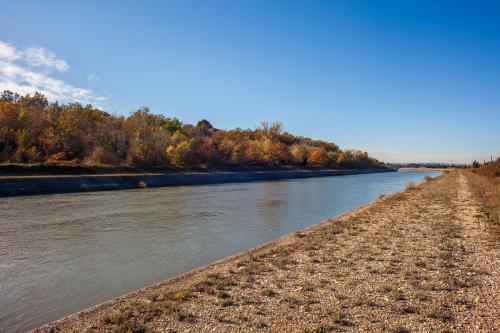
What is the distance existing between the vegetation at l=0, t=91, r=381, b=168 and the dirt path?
44238 millimetres

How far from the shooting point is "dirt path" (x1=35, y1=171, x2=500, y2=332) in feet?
20.6

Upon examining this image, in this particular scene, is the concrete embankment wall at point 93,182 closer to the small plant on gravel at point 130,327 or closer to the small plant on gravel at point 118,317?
the small plant on gravel at point 118,317

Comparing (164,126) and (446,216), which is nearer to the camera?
(446,216)

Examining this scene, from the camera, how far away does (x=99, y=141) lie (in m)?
61.9

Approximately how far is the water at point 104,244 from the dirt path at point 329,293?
1.45 metres

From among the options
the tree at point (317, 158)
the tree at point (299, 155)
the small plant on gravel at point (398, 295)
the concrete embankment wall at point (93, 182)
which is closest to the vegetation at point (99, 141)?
the concrete embankment wall at point (93, 182)

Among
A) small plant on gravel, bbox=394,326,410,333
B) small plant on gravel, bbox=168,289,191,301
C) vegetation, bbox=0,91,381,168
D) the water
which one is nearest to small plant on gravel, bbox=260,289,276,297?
small plant on gravel, bbox=168,289,191,301

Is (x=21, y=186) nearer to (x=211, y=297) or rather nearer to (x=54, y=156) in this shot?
(x=54, y=156)

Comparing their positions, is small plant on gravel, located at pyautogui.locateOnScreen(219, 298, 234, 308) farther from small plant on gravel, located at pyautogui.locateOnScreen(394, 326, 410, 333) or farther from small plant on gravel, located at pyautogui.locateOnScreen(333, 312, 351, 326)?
small plant on gravel, located at pyautogui.locateOnScreen(394, 326, 410, 333)

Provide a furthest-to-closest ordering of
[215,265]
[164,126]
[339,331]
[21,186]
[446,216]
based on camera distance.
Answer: [164,126], [21,186], [446,216], [215,265], [339,331]

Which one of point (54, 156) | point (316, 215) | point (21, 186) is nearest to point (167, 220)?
point (316, 215)

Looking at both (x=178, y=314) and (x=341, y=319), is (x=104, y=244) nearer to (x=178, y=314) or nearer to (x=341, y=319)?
(x=178, y=314)

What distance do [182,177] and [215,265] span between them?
43747 millimetres

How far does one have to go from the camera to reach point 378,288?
7969mm
